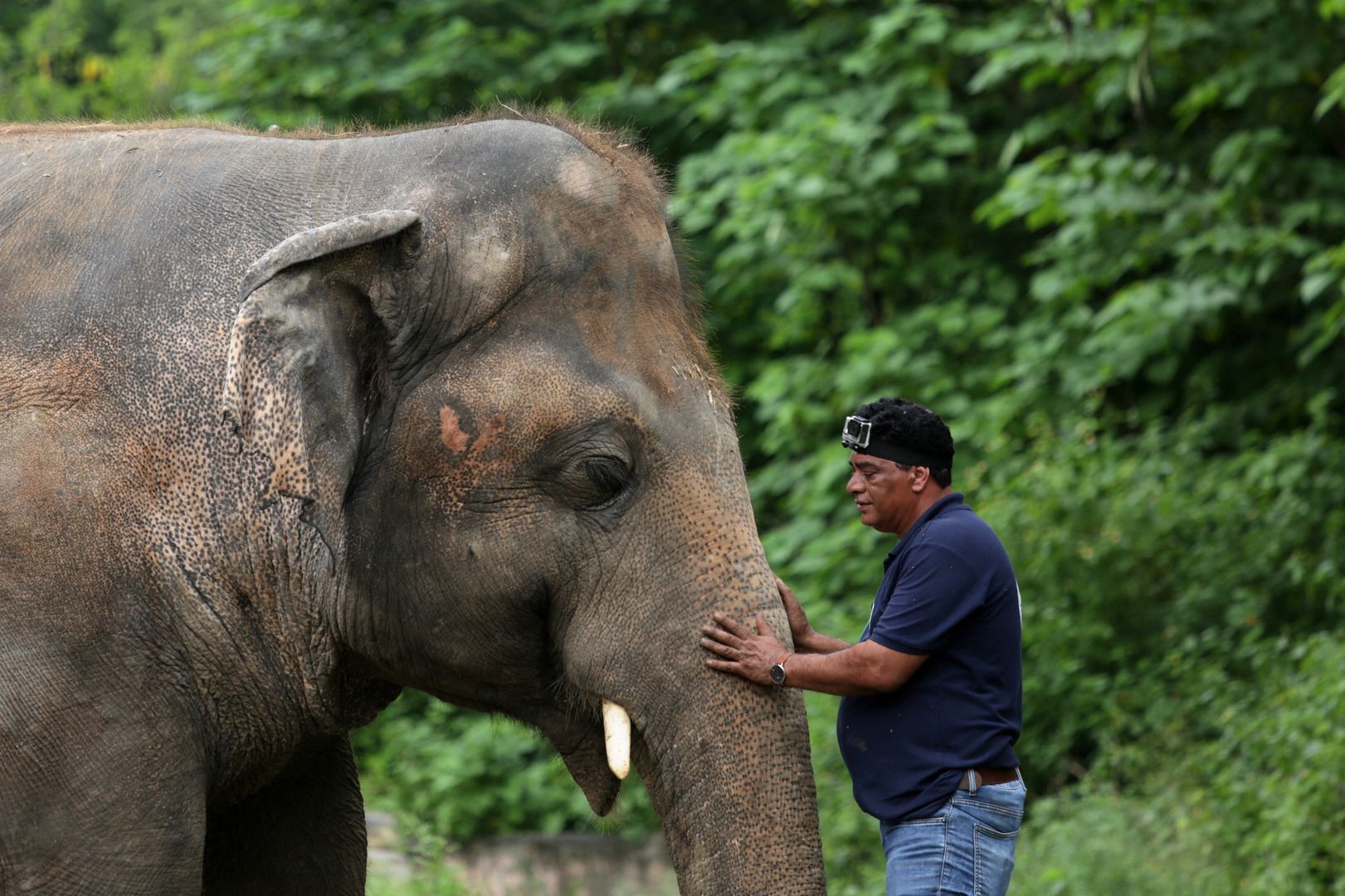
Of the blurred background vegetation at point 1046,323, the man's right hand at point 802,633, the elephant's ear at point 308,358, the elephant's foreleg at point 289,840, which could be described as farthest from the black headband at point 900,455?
the blurred background vegetation at point 1046,323

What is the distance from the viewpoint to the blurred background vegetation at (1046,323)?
6.51m

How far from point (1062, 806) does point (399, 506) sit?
406 centimetres

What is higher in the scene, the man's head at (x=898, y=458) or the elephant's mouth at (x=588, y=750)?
the man's head at (x=898, y=458)

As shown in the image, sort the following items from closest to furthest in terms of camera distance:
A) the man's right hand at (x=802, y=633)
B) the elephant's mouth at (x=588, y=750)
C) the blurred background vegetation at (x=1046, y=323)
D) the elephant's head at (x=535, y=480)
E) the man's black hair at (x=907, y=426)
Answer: the elephant's head at (x=535, y=480)
the elephant's mouth at (x=588, y=750)
the man's right hand at (x=802, y=633)
the man's black hair at (x=907, y=426)
the blurred background vegetation at (x=1046, y=323)

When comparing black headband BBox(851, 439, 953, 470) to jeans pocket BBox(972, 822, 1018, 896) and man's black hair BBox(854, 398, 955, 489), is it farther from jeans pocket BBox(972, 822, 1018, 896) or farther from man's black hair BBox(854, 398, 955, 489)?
jeans pocket BBox(972, 822, 1018, 896)

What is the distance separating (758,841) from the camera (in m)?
2.96

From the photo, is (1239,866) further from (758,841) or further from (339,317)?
(339,317)

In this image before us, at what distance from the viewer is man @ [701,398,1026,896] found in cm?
330

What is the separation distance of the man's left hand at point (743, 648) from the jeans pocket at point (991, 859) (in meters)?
0.58

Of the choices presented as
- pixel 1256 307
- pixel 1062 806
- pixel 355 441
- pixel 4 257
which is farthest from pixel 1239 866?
pixel 4 257

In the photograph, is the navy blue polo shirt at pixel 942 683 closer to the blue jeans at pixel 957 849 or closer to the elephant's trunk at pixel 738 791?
the blue jeans at pixel 957 849

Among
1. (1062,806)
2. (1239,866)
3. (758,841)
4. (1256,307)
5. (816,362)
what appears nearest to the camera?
(758,841)

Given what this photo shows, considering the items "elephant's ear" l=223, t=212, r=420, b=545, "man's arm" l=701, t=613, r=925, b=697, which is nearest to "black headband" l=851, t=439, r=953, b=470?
"man's arm" l=701, t=613, r=925, b=697

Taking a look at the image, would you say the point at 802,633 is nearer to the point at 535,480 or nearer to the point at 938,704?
the point at 938,704
